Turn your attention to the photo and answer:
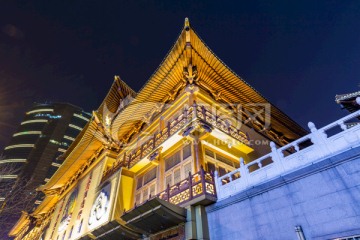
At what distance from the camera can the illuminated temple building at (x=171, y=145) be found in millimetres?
8516

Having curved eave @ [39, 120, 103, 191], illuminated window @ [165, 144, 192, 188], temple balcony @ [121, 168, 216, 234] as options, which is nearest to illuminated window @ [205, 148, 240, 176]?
illuminated window @ [165, 144, 192, 188]

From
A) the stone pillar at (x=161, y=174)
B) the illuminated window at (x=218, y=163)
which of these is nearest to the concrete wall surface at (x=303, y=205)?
the illuminated window at (x=218, y=163)

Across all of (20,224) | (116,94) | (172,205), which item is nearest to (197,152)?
(172,205)

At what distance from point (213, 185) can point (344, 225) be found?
4.21 metres

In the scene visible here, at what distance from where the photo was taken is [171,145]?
11547mm

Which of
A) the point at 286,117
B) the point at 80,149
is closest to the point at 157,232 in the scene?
the point at 286,117

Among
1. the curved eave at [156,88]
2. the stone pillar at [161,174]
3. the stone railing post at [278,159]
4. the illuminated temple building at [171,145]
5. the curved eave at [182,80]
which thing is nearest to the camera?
the stone railing post at [278,159]

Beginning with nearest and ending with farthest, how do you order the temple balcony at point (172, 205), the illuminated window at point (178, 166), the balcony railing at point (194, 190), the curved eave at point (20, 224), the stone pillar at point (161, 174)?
the temple balcony at point (172, 205) → the balcony railing at point (194, 190) → the illuminated window at point (178, 166) → the stone pillar at point (161, 174) → the curved eave at point (20, 224)

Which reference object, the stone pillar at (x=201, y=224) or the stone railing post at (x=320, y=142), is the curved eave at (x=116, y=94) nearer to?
the stone pillar at (x=201, y=224)

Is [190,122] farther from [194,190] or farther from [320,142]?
[320,142]

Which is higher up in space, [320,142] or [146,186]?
[146,186]

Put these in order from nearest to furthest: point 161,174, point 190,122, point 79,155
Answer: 1. point 190,122
2. point 161,174
3. point 79,155

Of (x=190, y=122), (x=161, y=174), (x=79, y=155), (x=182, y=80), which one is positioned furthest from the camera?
(x=79, y=155)

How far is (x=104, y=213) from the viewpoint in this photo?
12547 mm
